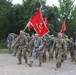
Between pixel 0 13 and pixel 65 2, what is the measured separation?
14061 mm

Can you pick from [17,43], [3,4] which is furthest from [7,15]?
[17,43]

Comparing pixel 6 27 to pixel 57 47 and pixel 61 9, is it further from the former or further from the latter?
pixel 57 47

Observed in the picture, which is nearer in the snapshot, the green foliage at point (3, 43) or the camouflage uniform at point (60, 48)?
the camouflage uniform at point (60, 48)

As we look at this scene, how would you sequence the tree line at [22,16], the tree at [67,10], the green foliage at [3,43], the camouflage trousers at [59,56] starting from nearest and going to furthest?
the camouflage trousers at [59,56] < the green foliage at [3,43] < the tree line at [22,16] < the tree at [67,10]

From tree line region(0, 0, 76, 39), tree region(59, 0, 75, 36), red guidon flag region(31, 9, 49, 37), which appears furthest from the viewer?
tree region(59, 0, 75, 36)

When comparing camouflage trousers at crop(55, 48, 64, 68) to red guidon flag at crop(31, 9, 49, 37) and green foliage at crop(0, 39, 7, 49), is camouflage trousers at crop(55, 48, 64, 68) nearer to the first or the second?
red guidon flag at crop(31, 9, 49, 37)

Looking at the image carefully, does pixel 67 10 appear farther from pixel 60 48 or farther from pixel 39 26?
pixel 60 48

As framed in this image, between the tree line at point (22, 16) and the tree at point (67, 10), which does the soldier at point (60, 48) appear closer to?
the tree line at point (22, 16)

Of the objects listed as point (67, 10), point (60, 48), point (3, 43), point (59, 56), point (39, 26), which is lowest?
point (59, 56)

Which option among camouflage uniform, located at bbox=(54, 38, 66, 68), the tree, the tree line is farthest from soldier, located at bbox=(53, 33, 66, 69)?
the tree

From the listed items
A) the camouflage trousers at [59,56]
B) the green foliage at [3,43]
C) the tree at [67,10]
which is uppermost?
the tree at [67,10]

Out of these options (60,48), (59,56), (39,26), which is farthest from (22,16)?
(59,56)

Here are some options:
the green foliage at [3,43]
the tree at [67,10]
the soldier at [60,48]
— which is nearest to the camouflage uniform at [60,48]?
the soldier at [60,48]

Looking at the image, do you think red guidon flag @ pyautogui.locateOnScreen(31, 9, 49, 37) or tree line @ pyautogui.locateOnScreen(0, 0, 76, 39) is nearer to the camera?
red guidon flag @ pyautogui.locateOnScreen(31, 9, 49, 37)
